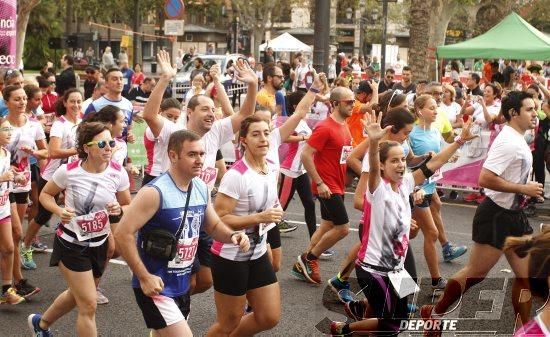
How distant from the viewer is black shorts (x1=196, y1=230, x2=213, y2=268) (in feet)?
22.8

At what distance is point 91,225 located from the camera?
20.9ft

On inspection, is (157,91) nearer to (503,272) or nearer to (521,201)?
(521,201)

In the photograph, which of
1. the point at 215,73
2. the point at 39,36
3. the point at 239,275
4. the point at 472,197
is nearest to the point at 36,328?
the point at 239,275

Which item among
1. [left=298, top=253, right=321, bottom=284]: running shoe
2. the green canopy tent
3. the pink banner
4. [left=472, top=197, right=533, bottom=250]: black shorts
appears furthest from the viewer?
the green canopy tent

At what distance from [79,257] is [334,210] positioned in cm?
305

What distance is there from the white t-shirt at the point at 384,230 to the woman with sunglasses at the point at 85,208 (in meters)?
1.76

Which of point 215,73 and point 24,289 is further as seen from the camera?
point 215,73

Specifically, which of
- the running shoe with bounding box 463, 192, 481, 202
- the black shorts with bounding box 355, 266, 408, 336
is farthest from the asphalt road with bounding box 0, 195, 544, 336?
the running shoe with bounding box 463, 192, 481, 202

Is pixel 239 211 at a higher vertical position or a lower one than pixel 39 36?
lower

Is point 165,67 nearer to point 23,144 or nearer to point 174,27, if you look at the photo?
point 23,144

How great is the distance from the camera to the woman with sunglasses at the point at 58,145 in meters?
8.63

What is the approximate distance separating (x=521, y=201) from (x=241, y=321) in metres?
2.37

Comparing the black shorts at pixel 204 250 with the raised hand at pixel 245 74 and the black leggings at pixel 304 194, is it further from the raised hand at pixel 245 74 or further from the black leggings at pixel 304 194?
the black leggings at pixel 304 194

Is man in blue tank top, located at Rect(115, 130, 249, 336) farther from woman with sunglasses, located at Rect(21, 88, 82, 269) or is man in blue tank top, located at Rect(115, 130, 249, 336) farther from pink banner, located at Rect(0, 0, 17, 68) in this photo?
pink banner, located at Rect(0, 0, 17, 68)
